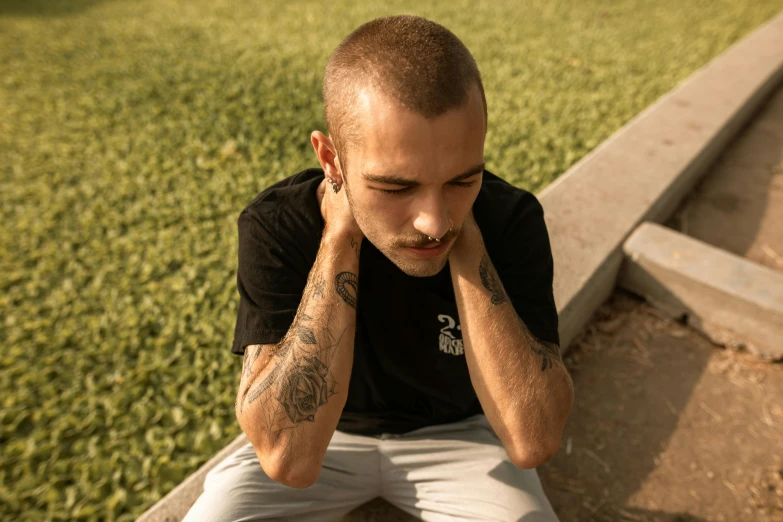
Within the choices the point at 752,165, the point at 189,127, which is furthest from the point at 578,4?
the point at 189,127

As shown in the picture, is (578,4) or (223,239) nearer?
(223,239)

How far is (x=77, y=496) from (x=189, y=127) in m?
4.61

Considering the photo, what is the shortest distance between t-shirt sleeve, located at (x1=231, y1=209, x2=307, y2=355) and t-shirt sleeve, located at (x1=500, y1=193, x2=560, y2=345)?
85cm

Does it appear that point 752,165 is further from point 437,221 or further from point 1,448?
point 1,448

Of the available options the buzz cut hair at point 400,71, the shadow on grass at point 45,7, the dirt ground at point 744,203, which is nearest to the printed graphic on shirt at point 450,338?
the buzz cut hair at point 400,71

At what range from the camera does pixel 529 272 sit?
8.05ft

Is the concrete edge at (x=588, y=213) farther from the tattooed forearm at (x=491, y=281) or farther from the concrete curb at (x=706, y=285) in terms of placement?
the tattooed forearm at (x=491, y=281)

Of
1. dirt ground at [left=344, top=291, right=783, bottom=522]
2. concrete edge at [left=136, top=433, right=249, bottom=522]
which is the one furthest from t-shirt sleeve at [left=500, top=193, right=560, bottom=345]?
concrete edge at [left=136, top=433, right=249, bottom=522]

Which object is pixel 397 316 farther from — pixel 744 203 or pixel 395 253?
pixel 744 203

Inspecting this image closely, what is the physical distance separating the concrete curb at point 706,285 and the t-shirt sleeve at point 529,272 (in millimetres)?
1879

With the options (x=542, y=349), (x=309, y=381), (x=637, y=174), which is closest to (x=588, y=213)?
(x=637, y=174)

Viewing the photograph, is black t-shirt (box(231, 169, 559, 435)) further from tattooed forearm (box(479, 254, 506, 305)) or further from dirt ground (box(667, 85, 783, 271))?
dirt ground (box(667, 85, 783, 271))

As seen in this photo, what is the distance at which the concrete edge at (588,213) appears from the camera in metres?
2.86

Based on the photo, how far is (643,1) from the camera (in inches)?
409
